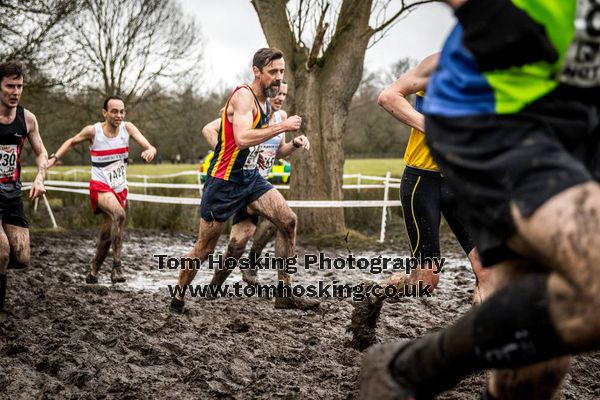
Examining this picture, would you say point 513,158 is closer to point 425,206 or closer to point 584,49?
point 584,49

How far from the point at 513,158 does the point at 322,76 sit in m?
10.2

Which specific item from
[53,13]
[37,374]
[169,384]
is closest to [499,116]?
[169,384]

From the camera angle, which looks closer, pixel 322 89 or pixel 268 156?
pixel 268 156

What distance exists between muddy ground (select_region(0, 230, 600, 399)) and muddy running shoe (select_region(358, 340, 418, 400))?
1536 mm

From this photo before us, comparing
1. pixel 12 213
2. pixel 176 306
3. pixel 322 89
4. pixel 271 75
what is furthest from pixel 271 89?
pixel 322 89

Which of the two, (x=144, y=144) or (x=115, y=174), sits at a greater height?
(x=144, y=144)

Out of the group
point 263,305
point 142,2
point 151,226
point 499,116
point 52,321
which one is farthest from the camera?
point 142,2

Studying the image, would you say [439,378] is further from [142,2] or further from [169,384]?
[142,2]

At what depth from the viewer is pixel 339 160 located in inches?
470

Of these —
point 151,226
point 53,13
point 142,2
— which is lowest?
point 151,226

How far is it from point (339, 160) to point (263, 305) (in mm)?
6255

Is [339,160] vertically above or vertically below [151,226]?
above

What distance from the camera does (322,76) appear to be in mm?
11641

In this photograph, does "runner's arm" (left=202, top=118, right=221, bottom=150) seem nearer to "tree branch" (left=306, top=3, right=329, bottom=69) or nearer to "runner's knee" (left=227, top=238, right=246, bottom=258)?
"runner's knee" (left=227, top=238, right=246, bottom=258)
